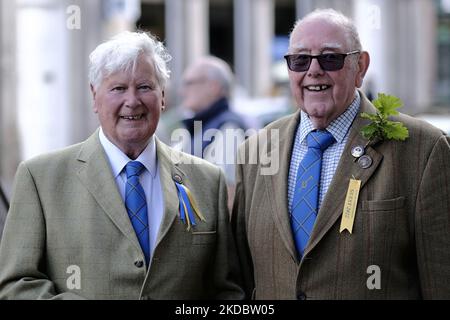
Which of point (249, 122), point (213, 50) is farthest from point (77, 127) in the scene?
point (249, 122)

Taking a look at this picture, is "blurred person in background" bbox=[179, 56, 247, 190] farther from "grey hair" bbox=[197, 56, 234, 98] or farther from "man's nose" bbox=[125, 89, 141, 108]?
"man's nose" bbox=[125, 89, 141, 108]

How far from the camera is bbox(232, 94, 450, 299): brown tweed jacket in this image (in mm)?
3686

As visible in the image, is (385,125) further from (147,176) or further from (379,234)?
(147,176)

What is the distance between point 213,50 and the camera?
19859 millimetres

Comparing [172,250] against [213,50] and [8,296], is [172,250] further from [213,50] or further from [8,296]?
[213,50]

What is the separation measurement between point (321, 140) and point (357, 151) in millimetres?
155

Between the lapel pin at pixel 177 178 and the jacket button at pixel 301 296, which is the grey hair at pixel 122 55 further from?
the jacket button at pixel 301 296

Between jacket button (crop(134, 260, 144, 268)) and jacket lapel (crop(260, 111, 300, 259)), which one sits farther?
jacket lapel (crop(260, 111, 300, 259))

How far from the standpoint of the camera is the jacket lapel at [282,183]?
12.4ft

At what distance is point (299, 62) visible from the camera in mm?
3844

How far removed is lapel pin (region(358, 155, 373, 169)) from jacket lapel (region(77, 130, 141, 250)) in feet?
3.14

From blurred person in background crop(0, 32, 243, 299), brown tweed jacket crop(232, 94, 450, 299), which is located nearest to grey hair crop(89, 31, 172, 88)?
blurred person in background crop(0, 32, 243, 299)

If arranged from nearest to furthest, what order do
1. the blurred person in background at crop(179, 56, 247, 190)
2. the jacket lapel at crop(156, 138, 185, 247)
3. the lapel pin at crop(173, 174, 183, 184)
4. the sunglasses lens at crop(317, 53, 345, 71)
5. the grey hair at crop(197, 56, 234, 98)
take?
the jacket lapel at crop(156, 138, 185, 247), the sunglasses lens at crop(317, 53, 345, 71), the lapel pin at crop(173, 174, 183, 184), the blurred person in background at crop(179, 56, 247, 190), the grey hair at crop(197, 56, 234, 98)

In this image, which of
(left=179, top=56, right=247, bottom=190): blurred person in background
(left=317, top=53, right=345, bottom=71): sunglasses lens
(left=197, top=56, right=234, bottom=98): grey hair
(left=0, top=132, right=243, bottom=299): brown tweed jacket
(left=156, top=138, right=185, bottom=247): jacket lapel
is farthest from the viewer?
(left=197, top=56, right=234, bottom=98): grey hair
